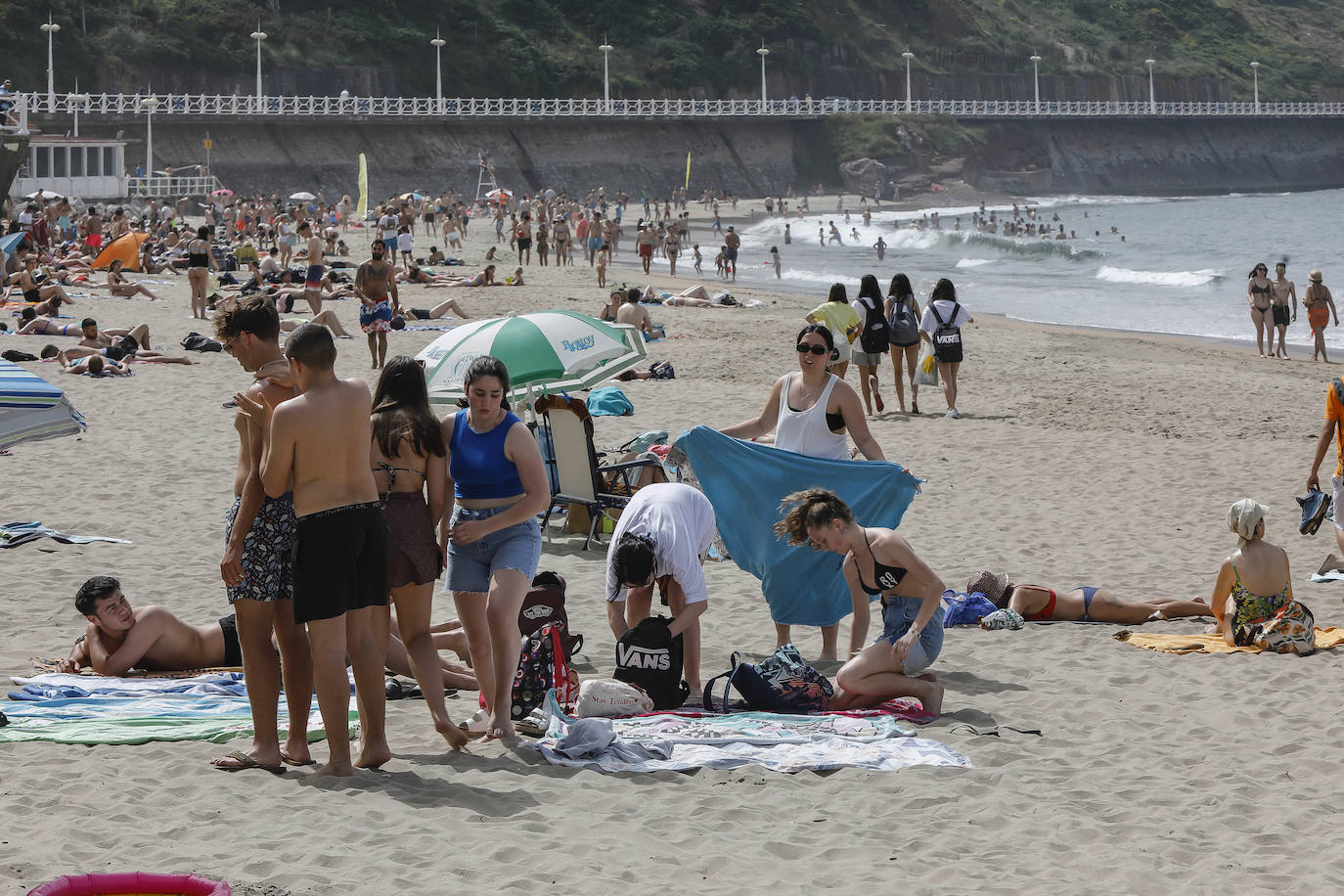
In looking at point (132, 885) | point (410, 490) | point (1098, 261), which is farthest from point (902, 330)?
point (1098, 261)

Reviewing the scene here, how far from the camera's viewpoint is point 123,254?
75.7 ft

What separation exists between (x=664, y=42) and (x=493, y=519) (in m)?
75.6

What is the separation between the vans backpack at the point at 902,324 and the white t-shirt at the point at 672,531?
683cm

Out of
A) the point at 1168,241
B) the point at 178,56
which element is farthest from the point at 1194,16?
the point at 178,56

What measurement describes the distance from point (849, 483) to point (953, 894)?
2.51 metres

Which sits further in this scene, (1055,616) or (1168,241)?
(1168,241)

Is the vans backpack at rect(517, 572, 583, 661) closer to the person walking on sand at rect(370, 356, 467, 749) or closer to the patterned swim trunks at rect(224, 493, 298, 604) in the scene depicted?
the person walking on sand at rect(370, 356, 467, 749)

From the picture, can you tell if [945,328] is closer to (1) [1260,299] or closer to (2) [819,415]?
(2) [819,415]

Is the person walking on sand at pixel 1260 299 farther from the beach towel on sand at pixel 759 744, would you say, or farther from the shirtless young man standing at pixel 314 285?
the beach towel on sand at pixel 759 744

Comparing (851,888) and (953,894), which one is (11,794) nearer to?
(851,888)

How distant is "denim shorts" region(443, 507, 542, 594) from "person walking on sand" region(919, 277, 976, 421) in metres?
7.55

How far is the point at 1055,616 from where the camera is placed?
257 inches

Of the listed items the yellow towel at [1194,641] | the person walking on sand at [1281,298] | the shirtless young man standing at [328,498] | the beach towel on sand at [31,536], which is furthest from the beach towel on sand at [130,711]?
the person walking on sand at [1281,298]

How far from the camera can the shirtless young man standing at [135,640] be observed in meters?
5.30
